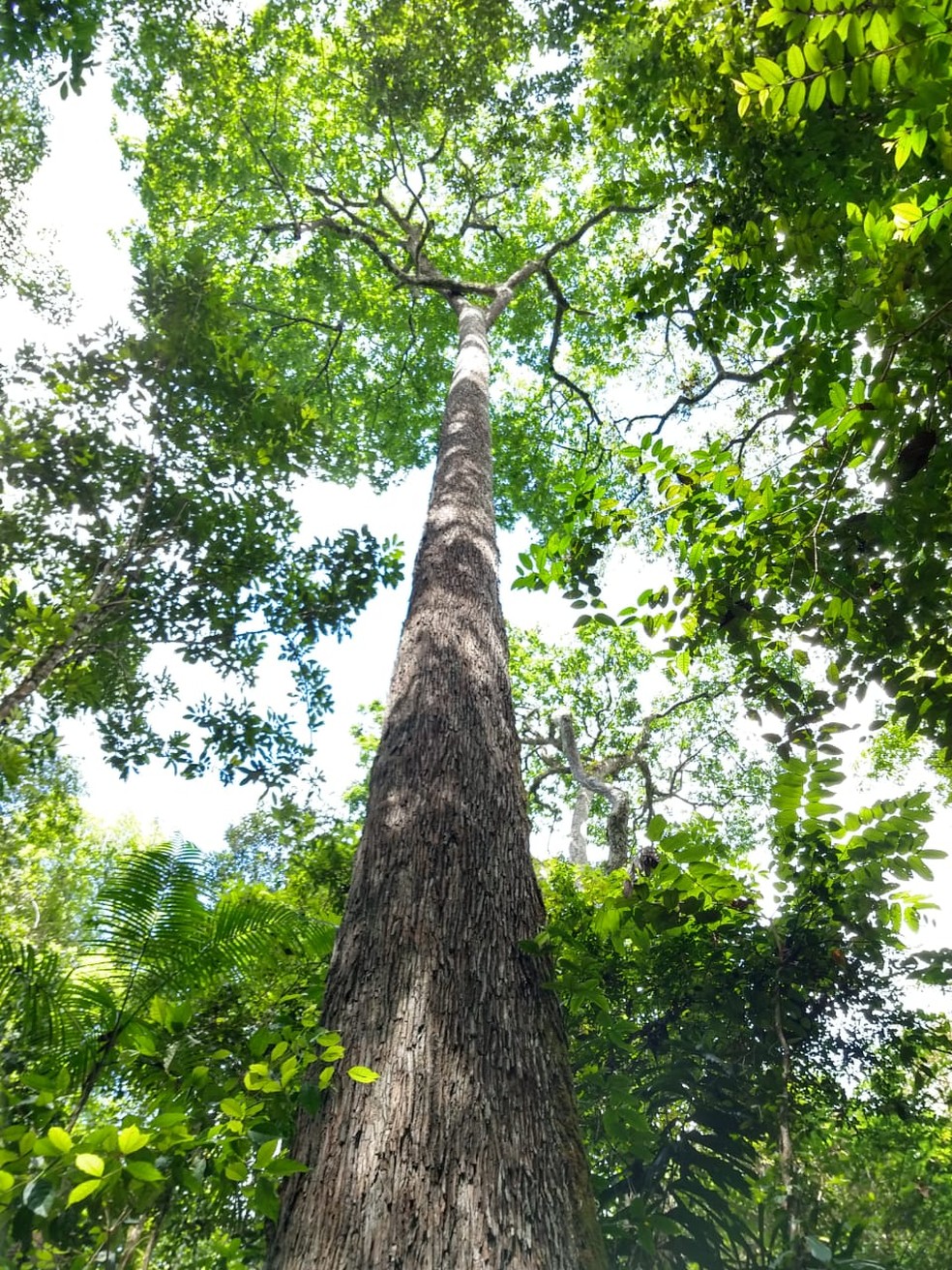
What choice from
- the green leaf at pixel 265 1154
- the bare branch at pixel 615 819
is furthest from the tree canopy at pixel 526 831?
the bare branch at pixel 615 819

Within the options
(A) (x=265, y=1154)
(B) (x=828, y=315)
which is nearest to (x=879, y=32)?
(B) (x=828, y=315)

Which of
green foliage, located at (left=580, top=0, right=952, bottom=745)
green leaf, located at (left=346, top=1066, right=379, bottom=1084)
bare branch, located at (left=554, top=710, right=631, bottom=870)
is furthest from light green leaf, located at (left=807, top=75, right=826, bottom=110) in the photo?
bare branch, located at (left=554, top=710, right=631, bottom=870)

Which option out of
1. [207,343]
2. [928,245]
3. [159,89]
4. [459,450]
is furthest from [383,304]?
[928,245]

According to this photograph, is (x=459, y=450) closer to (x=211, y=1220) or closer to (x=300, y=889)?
(x=300, y=889)

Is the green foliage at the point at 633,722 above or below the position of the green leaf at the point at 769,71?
above

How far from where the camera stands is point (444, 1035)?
1679mm

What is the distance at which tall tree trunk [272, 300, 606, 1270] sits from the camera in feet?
4.44

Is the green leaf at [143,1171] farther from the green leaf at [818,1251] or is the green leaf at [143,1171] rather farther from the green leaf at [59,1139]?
the green leaf at [818,1251]

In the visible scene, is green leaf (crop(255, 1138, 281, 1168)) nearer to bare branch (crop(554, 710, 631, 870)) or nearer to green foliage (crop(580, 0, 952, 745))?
green foliage (crop(580, 0, 952, 745))

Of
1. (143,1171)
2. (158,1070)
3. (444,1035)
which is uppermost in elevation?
A: (444,1035)

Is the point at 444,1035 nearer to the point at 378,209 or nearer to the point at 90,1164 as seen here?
the point at 90,1164

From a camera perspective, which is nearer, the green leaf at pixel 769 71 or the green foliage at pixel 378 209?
the green leaf at pixel 769 71

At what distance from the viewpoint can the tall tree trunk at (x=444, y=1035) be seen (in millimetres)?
1353

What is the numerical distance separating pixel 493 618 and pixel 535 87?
8.67 m
